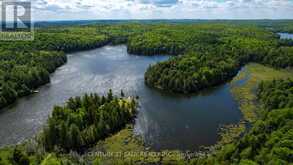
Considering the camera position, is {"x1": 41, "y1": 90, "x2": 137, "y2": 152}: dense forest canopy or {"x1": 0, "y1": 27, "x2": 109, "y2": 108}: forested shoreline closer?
{"x1": 41, "y1": 90, "x2": 137, "y2": 152}: dense forest canopy

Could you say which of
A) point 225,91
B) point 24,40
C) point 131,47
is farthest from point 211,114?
point 24,40

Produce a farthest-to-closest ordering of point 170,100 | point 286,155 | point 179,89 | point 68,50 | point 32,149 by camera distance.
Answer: point 68,50 < point 179,89 < point 170,100 < point 32,149 < point 286,155

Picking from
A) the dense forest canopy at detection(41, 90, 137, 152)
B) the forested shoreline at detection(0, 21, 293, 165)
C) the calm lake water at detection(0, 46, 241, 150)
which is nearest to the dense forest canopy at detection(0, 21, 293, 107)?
the forested shoreline at detection(0, 21, 293, 165)

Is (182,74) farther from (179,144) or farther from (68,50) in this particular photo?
(68,50)

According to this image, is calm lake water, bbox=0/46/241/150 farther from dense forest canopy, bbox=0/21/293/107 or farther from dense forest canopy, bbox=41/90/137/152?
dense forest canopy, bbox=41/90/137/152

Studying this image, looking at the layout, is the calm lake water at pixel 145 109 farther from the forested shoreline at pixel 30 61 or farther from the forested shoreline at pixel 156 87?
the forested shoreline at pixel 156 87

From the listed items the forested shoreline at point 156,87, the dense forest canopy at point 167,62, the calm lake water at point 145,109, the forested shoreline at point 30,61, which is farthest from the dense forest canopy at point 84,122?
the forested shoreline at point 30,61

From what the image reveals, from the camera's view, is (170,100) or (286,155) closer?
(286,155)

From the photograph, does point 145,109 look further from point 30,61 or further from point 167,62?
point 30,61
